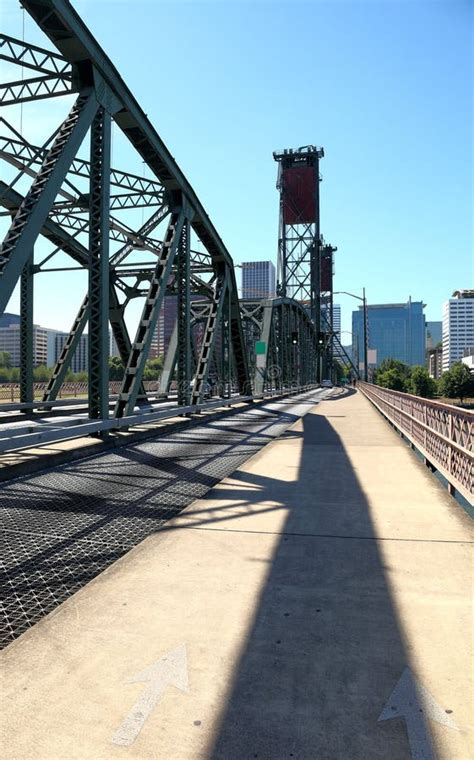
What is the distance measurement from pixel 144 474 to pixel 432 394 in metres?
127

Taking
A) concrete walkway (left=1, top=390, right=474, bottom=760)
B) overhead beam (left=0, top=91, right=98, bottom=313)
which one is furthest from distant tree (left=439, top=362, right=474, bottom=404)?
concrete walkway (left=1, top=390, right=474, bottom=760)

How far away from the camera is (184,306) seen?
49.8 feet

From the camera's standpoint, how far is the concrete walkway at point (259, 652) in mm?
2334

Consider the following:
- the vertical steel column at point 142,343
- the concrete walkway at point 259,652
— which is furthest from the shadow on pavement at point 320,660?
the vertical steel column at point 142,343

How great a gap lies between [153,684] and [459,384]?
134 m

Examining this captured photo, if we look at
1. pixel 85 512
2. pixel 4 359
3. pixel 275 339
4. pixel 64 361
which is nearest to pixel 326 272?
pixel 4 359

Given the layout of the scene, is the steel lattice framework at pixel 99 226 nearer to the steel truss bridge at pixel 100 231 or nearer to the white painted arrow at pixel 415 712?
the steel truss bridge at pixel 100 231

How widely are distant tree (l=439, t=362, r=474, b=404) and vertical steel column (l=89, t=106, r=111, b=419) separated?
127516 millimetres

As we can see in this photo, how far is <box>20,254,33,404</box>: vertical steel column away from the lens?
14375 mm

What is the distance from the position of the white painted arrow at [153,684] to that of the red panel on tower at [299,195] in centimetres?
8142

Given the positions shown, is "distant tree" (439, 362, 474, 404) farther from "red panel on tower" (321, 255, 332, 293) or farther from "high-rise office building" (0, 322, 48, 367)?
"high-rise office building" (0, 322, 48, 367)

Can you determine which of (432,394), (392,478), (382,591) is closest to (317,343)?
(432,394)

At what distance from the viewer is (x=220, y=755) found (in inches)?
87.0

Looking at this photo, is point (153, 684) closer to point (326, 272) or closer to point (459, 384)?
point (326, 272)
